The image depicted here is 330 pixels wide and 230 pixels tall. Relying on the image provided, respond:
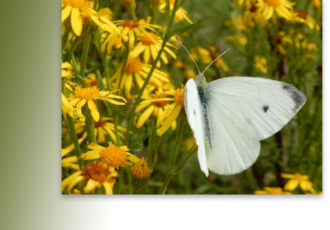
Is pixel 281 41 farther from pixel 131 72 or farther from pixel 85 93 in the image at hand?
pixel 85 93

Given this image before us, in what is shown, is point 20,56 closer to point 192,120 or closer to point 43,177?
point 43,177

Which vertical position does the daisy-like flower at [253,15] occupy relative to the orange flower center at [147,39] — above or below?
above

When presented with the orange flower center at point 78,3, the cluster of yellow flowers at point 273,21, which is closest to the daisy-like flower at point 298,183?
the cluster of yellow flowers at point 273,21

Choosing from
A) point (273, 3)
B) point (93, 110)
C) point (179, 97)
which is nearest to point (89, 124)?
point (93, 110)

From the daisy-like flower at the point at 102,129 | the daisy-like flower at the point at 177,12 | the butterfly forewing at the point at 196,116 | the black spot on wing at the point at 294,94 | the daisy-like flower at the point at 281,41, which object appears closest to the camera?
the butterfly forewing at the point at 196,116

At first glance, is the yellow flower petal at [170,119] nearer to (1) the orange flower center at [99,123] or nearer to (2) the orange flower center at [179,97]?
(2) the orange flower center at [179,97]

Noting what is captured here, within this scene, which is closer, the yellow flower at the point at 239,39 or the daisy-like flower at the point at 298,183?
the daisy-like flower at the point at 298,183

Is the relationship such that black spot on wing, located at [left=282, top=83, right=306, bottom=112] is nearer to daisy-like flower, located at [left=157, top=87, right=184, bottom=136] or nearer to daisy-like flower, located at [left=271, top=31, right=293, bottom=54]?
daisy-like flower, located at [left=157, top=87, right=184, bottom=136]
